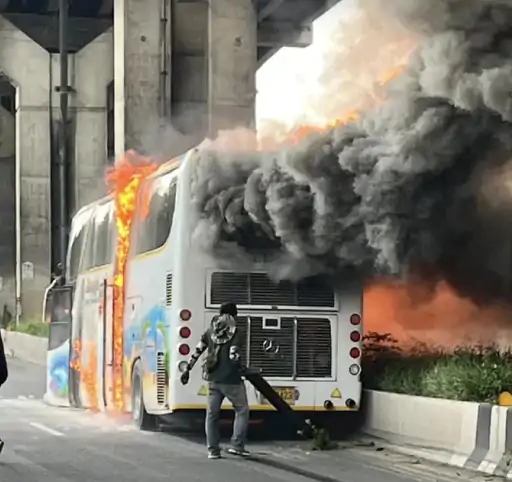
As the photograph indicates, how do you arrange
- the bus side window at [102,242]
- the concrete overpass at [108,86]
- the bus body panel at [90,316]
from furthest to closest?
the concrete overpass at [108,86], the bus side window at [102,242], the bus body panel at [90,316]

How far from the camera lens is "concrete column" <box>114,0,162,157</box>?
31.1m

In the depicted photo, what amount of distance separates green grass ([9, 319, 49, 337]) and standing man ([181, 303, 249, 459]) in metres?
24.7

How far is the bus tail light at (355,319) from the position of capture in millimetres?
16875

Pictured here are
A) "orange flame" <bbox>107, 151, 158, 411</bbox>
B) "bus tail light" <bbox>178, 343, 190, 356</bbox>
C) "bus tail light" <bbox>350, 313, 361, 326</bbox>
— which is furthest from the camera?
"orange flame" <bbox>107, 151, 158, 411</bbox>

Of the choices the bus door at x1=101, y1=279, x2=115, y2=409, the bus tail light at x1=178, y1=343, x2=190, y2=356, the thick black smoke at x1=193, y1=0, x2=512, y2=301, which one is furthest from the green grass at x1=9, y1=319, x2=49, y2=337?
the thick black smoke at x1=193, y1=0, x2=512, y2=301

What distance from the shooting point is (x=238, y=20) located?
1238 inches

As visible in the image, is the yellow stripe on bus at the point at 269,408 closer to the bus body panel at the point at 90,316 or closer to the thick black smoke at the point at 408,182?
the thick black smoke at the point at 408,182

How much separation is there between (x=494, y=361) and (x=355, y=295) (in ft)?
7.46

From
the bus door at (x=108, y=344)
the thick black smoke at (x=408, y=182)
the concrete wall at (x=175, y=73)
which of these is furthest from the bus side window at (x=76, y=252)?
the thick black smoke at (x=408, y=182)

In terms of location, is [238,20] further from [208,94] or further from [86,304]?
[86,304]

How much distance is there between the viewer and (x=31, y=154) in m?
47.8

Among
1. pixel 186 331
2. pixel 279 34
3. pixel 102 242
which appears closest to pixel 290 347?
pixel 186 331

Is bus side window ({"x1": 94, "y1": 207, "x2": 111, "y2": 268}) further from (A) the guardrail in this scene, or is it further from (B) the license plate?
(A) the guardrail

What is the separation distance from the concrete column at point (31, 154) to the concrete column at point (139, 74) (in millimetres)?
16061
